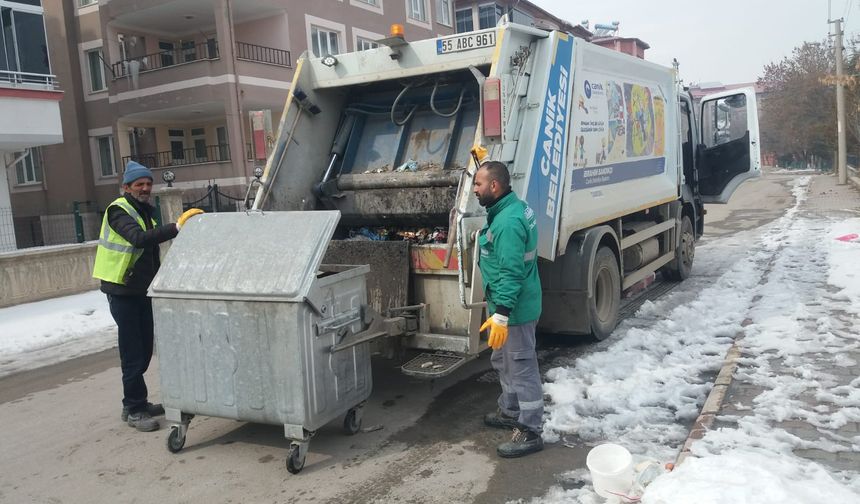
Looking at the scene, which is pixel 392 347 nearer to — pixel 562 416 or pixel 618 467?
pixel 562 416

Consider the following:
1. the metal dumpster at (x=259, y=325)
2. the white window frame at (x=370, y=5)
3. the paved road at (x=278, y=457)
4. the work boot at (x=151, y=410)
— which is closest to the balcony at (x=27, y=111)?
the paved road at (x=278, y=457)

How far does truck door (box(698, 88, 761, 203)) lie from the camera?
10.0 m

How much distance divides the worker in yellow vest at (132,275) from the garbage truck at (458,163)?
101 cm

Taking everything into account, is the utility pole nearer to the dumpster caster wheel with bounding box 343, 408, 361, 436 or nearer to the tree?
the tree

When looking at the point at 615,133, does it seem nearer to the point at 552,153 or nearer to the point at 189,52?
the point at 552,153

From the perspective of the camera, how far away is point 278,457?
4.19 meters

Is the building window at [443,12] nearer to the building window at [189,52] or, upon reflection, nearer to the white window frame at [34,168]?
the building window at [189,52]

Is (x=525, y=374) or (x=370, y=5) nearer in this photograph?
(x=525, y=374)

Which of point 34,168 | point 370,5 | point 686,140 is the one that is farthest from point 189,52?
point 686,140

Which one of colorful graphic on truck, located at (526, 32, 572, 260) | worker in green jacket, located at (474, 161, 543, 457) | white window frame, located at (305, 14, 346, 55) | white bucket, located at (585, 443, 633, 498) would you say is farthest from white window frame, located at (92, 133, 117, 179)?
white bucket, located at (585, 443, 633, 498)

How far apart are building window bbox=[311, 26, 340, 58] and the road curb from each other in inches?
728

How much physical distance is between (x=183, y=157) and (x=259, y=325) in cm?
2022

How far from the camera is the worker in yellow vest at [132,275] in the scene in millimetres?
4758

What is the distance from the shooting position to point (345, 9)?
22500 millimetres
